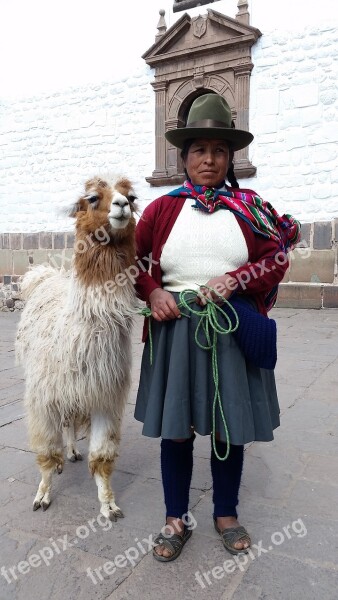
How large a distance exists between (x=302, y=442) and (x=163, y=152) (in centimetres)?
613

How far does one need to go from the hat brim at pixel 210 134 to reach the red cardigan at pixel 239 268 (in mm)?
→ 217

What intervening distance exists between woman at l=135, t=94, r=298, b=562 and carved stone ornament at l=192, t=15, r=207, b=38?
660cm

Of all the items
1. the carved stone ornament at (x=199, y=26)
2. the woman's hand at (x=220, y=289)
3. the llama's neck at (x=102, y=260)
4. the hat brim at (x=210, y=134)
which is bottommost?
the woman's hand at (x=220, y=289)

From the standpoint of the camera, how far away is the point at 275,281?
6.25ft

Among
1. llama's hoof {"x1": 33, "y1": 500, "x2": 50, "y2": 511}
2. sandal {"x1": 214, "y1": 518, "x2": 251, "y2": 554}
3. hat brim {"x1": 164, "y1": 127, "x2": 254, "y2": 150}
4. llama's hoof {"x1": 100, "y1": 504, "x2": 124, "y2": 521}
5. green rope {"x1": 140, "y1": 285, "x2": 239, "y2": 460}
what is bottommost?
llama's hoof {"x1": 33, "y1": 500, "x2": 50, "y2": 511}

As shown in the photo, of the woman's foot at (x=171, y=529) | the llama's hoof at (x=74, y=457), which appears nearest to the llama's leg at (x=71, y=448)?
the llama's hoof at (x=74, y=457)

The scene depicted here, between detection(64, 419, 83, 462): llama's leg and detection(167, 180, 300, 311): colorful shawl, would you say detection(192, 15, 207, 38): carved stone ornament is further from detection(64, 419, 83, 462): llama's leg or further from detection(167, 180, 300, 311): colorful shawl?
detection(64, 419, 83, 462): llama's leg

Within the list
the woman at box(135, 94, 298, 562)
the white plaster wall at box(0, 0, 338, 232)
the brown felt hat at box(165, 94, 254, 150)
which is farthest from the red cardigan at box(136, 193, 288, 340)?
the white plaster wall at box(0, 0, 338, 232)

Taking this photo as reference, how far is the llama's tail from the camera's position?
2.94 meters

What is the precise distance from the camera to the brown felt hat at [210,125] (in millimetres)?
1843

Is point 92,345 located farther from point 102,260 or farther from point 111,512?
point 111,512

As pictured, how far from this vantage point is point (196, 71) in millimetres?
7746

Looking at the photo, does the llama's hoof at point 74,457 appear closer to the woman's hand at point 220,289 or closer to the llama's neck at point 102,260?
the llama's neck at point 102,260

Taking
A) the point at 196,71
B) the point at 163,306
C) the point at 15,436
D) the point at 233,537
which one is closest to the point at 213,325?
the point at 163,306
